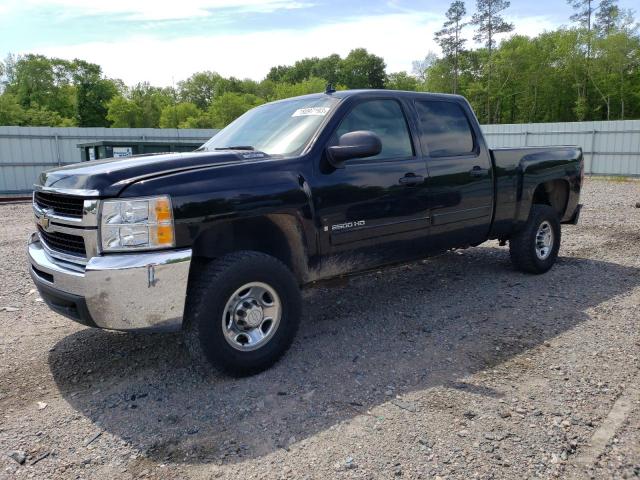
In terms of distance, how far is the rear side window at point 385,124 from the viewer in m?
4.24

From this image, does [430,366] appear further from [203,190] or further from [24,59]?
[24,59]

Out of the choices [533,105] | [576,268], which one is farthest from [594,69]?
[576,268]

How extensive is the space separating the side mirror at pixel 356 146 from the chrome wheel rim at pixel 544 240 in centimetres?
321

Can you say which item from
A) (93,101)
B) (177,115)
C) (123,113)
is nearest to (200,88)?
(177,115)

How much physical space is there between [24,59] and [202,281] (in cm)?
9244

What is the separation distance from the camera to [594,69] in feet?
173

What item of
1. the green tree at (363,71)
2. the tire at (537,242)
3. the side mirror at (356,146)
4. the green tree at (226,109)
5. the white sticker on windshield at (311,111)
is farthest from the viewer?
the green tree at (363,71)

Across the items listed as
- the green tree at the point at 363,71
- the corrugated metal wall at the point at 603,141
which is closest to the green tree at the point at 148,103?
the green tree at the point at 363,71

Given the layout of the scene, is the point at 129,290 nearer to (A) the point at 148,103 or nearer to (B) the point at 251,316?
(B) the point at 251,316

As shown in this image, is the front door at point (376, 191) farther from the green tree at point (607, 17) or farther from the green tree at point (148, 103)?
the green tree at point (148, 103)

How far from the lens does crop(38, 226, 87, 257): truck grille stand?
3.22m

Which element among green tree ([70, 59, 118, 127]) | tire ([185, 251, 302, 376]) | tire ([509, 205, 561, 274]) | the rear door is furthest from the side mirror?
green tree ([70, 59, 118, 127])

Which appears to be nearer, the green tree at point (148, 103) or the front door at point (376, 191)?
the front door at point (376, 191)

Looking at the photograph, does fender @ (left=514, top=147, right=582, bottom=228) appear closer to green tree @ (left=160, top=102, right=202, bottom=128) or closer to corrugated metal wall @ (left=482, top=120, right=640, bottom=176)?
corrugated metal wall @ (left=482, top=120, right=640, bottom=176)
